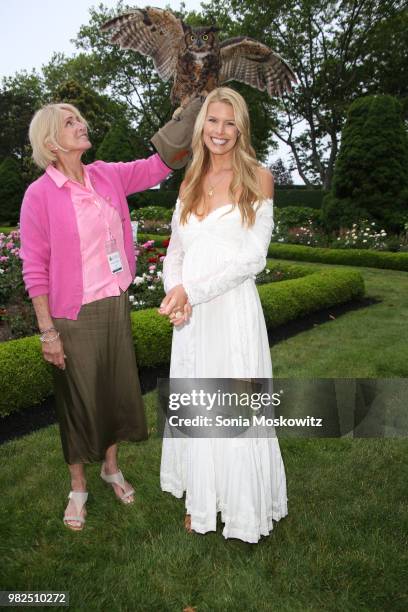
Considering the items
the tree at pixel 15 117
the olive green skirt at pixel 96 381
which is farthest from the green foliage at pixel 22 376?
the tree at pixel 15 117

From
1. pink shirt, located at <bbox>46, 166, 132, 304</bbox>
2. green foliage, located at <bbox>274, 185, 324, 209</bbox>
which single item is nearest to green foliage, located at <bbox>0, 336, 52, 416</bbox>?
pink shirt, located at <bbox>46, 166, 132, 304</bbox>

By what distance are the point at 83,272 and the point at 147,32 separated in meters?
2.84

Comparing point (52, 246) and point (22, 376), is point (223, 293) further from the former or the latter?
point (22, 376)

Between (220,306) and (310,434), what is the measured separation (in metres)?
2.12

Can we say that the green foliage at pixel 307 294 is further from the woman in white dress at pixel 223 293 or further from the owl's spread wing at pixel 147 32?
the woman in white dress at pixel 223 293

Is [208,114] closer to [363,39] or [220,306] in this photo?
[220,306]

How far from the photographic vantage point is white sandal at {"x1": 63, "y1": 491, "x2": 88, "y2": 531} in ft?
9.64

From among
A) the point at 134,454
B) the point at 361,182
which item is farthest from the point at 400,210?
the point at 134,454

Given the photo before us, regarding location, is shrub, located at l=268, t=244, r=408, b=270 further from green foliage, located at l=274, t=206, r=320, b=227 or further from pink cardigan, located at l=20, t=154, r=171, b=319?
pink cardigan, located at l=20, t=154, r=171, b=319

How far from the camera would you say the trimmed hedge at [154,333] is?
4.48 metres

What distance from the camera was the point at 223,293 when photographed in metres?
2.47

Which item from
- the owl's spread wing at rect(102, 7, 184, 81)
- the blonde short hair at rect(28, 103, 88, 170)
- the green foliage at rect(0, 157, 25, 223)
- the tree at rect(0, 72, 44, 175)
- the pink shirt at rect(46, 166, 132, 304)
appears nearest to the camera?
the blonde short hair at rect(28, 103, 88, 170)

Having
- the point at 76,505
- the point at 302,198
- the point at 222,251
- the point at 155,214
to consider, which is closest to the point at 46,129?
the point at 222,251

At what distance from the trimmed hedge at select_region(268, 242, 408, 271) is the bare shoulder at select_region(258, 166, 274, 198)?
9.65 m
